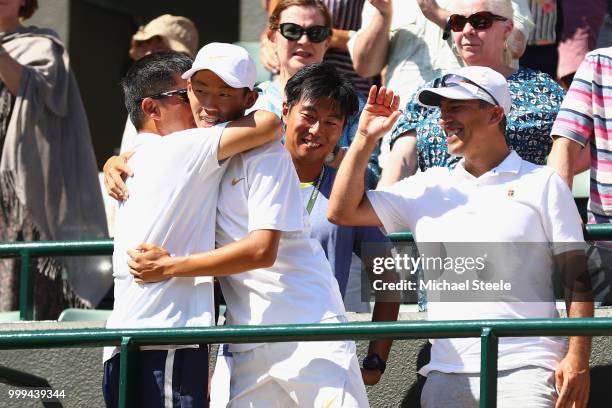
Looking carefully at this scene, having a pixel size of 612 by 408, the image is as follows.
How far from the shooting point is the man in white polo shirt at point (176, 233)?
4281mm

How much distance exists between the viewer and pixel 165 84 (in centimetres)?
468

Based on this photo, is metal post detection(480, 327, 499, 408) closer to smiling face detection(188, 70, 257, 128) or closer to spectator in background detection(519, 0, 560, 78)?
smiling face detection(188, 70, 257, 128)

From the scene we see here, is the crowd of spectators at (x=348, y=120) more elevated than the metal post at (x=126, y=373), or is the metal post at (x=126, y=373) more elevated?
the crowd of spectators at (x=348, y=120)

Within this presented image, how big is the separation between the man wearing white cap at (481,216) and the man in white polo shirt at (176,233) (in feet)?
1.67

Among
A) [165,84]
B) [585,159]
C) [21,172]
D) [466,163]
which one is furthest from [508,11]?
[21,172]

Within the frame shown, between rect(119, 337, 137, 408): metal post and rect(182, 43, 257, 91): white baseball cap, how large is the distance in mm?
867

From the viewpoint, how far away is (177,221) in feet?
14.2

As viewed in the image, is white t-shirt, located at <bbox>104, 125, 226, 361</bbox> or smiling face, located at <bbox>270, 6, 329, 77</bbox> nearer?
white t-shirt, located at <bbox>104, 125, 226, 361</bbox>

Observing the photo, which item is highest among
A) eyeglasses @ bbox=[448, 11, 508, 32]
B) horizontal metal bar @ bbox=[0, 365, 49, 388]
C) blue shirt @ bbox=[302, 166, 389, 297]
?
eyeglasses @ bbox=[448, 11, 508, 32]

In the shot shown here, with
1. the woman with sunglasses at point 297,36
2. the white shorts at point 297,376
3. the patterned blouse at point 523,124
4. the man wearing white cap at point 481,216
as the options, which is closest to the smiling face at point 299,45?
the woman with sunglasses at point 297,36

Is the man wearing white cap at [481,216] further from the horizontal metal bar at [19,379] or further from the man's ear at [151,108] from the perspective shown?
the horizontal metal bar at [19,379]

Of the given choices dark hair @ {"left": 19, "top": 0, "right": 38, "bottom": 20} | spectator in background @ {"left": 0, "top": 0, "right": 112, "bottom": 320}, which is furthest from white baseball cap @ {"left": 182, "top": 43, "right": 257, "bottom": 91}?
dark hair @ {"left": 19, "top": 0, "right": 38, "bottom": 20}

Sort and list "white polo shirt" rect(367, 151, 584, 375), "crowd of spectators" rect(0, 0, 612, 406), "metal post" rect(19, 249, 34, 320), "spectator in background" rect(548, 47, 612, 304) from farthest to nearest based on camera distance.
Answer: "metal post" rect(19, 249, 34, 320), "spectator in background" rect(548, 47, 612, 304), "crowd of spectators" rect(0, 0, 612, 406), "white polo shirt" rect(367, 151, 584, 375)

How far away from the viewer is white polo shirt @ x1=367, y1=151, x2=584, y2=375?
4.42 m
